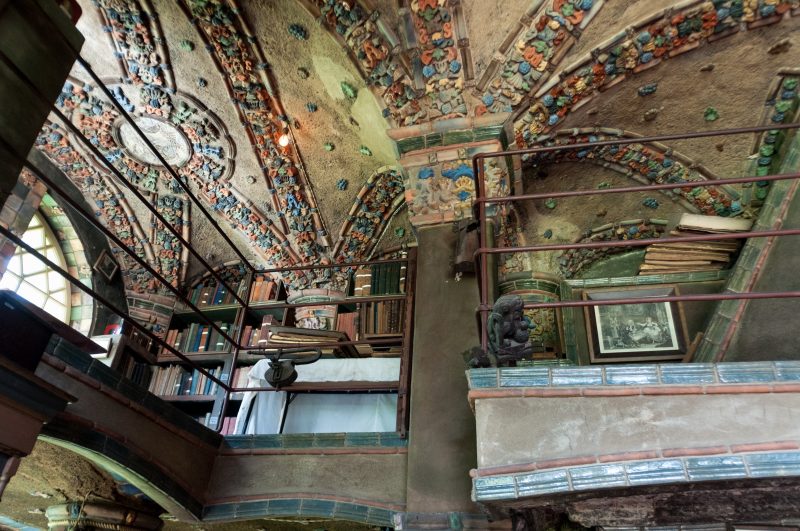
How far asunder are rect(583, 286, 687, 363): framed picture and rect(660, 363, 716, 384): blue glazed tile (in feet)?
7.58

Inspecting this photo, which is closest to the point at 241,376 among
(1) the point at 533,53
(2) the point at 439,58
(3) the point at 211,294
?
(3) the point at 211,294

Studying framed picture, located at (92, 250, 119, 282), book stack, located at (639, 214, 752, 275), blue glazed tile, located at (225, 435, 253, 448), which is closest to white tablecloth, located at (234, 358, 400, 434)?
blue glazed tile, located at (225, 435, 253, 448)

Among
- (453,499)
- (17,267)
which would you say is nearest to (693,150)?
(453,499)

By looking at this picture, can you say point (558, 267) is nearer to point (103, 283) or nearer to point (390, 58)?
point (390, 58)

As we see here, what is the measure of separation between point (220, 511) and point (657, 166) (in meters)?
4.52

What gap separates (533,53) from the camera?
4137 millimetres

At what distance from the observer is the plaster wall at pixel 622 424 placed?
6.66ft

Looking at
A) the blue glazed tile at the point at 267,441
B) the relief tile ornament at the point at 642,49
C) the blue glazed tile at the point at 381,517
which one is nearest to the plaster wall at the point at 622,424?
the blue glazed tile at the point at 381,517

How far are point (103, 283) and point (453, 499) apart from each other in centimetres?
565

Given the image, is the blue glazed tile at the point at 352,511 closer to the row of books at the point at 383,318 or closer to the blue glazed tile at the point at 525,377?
the blue glazed tile at the point at 525,377

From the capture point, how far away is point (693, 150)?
518 cm

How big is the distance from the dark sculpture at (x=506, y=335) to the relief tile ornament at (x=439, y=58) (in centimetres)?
210

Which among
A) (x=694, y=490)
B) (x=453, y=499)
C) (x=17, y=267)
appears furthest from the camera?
(x=17, y=267)

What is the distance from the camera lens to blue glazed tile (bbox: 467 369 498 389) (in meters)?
2.33
